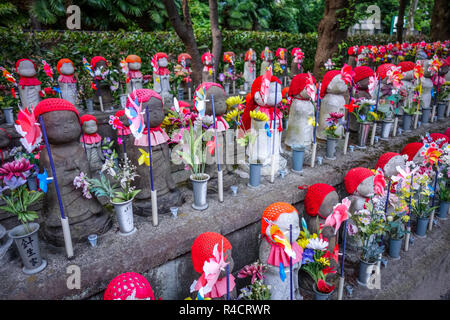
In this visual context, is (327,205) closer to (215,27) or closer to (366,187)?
(366,187)

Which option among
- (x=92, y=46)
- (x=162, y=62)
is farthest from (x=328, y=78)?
(x=92, y=46)

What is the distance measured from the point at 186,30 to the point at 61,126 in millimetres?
3424

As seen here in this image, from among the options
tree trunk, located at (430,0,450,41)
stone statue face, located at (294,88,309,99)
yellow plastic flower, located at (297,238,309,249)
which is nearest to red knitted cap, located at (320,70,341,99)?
stone statue face, located at (294,88,309,99)

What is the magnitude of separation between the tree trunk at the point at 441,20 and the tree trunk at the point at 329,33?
15.9 feet

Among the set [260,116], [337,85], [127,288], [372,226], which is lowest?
[372,226]

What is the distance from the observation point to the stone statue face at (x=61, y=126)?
73.7 inches

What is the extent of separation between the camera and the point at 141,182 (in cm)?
236

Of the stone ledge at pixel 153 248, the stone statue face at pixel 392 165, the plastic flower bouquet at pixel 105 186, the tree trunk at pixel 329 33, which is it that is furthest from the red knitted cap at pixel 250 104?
the tree trunk at pixel 329 33

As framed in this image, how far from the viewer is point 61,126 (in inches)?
74.7

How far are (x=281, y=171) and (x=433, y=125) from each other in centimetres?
349

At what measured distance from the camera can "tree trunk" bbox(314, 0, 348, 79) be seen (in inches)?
203

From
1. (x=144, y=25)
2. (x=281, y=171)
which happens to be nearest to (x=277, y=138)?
(x=281, y=171)

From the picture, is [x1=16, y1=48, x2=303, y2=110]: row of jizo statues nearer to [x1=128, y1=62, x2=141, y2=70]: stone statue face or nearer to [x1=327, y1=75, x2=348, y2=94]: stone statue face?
[x1=128, y1=62, x2=141, y2=70]: stone statue face
